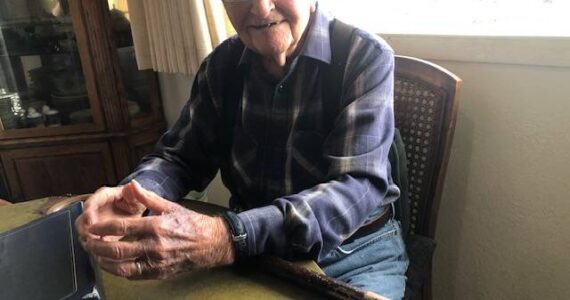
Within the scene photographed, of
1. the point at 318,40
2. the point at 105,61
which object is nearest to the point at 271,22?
the point at 318,40

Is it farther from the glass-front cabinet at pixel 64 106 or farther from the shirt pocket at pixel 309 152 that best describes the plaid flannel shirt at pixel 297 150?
the glass-front cabinet at pixel 64 106

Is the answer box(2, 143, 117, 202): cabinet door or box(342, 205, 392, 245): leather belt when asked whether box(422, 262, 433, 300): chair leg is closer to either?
box(342, 205, 392, 245): leather belt

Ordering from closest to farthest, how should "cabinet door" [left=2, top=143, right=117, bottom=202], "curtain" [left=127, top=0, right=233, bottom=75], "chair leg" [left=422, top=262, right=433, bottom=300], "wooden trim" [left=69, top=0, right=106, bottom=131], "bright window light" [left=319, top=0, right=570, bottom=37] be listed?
"bright window light" [left=319, top=0, right=570, bottom=37] < "chair leg" [left=422, top=262, right=433, bottom=300] < "curtain" [left=127, top=0, right=233, bottom=75] < "wooden trim" [left=69, top=0, right=106, bottom=131] < "cabinet door" [left=2, top=143, right=117, bottom=202]

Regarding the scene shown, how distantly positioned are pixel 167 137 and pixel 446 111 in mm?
681

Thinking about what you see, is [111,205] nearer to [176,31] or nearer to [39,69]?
[176,31]

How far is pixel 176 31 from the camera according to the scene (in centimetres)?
153

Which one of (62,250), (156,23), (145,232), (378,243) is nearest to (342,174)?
(378,243)

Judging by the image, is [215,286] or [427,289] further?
[427,289]

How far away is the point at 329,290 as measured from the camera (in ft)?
2.00

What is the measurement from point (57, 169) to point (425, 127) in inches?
69.9

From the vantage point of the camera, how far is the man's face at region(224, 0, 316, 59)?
0.90 meters

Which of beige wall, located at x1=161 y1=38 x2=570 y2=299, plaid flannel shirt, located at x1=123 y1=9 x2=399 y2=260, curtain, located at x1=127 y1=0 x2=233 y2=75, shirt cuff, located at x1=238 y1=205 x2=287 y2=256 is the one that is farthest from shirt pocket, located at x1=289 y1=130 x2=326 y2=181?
curtain, located at x1=127 y1=0 x2=233 y2=75

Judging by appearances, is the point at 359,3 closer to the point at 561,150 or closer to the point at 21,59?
the point at 561,150

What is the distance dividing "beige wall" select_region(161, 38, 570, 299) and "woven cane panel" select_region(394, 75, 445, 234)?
0.43ft
